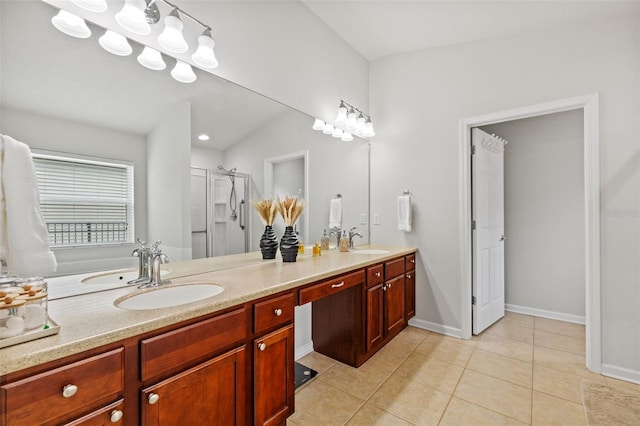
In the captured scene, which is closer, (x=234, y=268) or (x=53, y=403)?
(x=53, y=403)

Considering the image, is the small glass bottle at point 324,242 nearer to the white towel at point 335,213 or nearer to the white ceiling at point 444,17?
the white towel at point 335,213

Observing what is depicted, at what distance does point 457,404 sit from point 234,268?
1616 mm

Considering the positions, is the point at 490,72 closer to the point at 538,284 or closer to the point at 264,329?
the point at 538,284

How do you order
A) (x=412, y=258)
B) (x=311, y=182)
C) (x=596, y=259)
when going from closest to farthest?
1. (x=596, y=259)
2. (x=311, y=182)
3. (x=412, y=258)

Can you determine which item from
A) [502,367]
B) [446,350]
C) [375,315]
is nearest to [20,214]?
[375,315]

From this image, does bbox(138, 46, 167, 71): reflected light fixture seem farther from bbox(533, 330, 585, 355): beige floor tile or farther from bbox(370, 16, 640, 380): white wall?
bbox(533, 330, 585, 355): beige floor tile

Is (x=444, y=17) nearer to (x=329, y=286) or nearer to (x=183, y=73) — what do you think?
(x=183, y=73)

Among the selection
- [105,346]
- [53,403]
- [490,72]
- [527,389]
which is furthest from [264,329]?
[490,72]

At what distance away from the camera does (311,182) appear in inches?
100

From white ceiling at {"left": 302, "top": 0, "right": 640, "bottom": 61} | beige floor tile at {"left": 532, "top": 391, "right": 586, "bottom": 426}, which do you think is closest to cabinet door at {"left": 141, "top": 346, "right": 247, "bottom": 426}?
beige floor tile at {"left": 532, "top": 391, "right": 586, "bottom": 426}

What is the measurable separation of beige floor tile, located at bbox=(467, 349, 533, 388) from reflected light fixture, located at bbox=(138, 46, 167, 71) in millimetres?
2868

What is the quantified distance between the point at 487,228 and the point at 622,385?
4.84 ft

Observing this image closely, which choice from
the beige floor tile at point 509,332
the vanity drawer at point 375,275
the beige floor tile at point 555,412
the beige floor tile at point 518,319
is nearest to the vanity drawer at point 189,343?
the vanity drawer at point 375,275

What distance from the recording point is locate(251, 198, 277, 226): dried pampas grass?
2.10m
